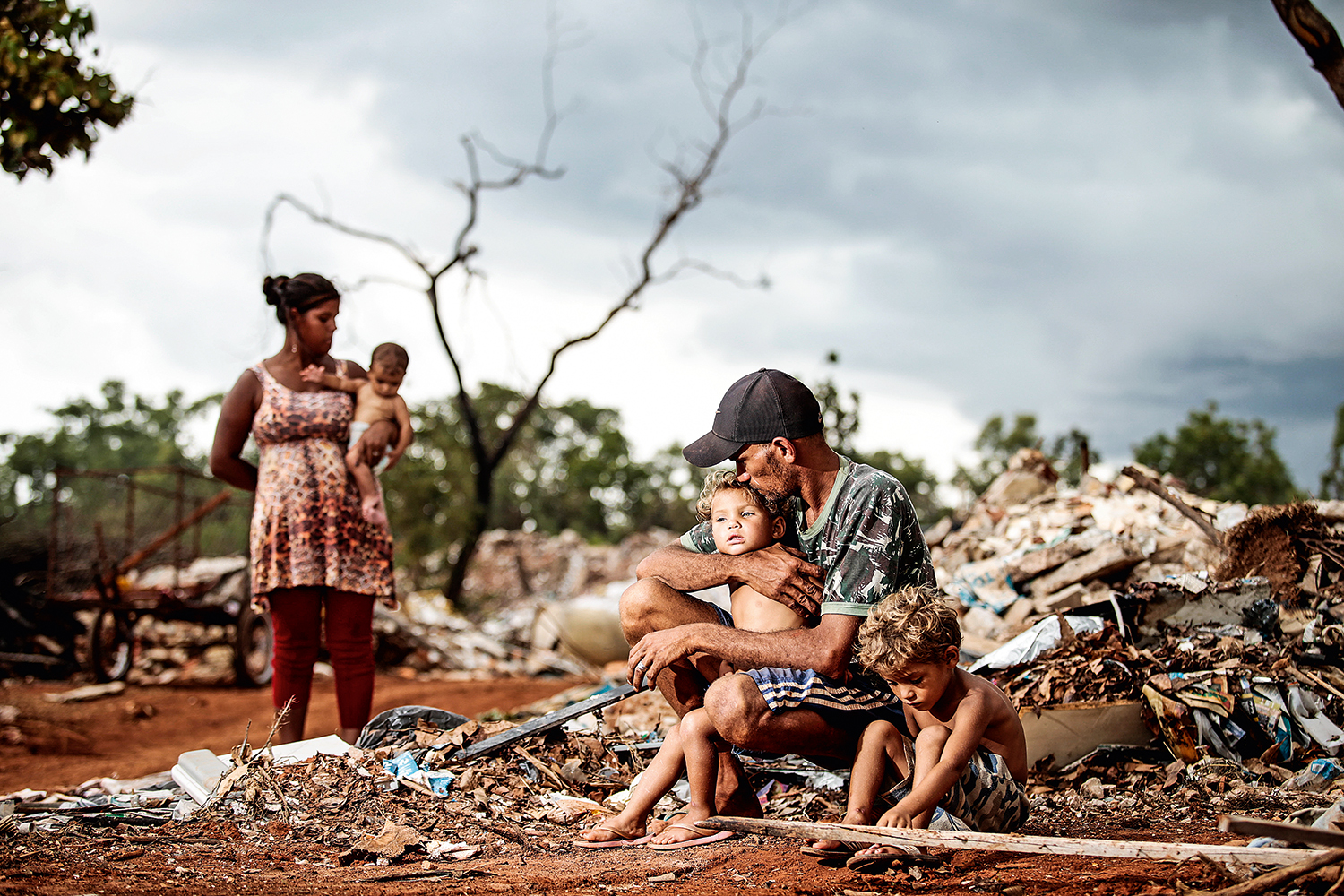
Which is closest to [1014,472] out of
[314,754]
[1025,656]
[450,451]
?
[1025,656]

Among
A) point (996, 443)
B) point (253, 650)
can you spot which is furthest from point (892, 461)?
point (253, 650)

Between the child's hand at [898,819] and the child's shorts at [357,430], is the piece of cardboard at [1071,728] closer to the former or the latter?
the child's hand at [898,819]

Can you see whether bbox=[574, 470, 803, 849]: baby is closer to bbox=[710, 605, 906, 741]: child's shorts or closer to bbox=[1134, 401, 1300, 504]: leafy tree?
bbox=[710, 605, 906, 741]: child's shorts

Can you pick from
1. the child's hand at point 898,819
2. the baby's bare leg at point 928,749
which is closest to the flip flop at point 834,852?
the child's hand at point 898,819

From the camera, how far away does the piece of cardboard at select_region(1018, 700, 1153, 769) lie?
13.6 ft

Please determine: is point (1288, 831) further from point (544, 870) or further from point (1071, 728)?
point (1071, 728)

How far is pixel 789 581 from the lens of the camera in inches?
116

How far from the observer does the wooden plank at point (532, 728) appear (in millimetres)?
3740

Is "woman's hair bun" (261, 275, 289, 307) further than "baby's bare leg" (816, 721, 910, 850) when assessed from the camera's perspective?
Yes

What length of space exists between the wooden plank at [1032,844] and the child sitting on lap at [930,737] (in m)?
0.05

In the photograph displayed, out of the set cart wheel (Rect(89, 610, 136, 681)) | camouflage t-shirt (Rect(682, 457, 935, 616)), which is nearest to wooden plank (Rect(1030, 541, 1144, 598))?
camouflage t-shirt (Rect(682, 457, 935, 616))

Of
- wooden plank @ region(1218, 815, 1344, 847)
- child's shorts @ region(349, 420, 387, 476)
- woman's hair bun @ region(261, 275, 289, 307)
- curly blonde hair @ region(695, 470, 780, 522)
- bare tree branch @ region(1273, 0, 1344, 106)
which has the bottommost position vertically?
wooden plank @ region(1218, 815, 1344, 847)

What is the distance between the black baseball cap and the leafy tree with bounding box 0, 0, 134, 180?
16.0 feet

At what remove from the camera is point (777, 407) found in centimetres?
293
